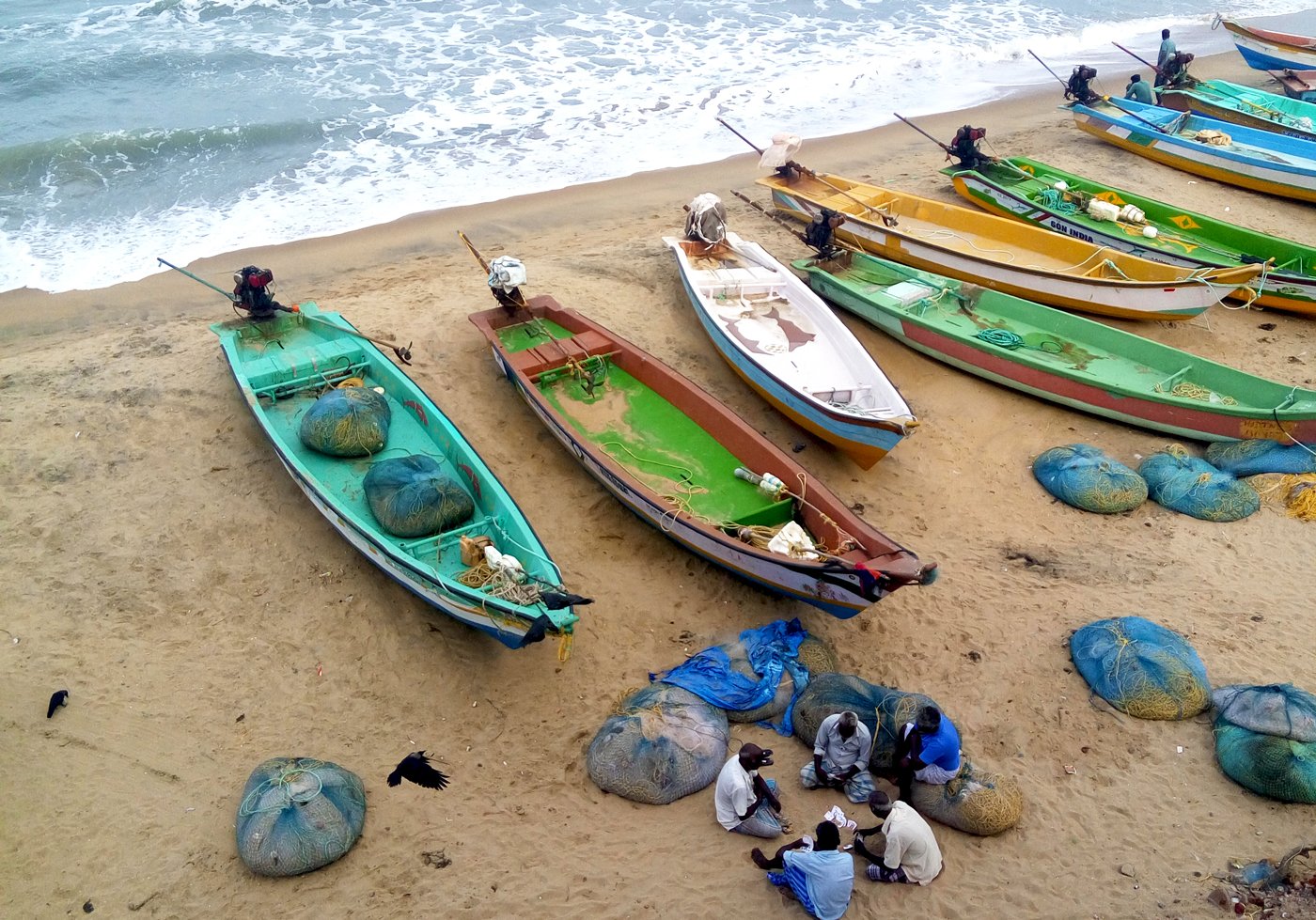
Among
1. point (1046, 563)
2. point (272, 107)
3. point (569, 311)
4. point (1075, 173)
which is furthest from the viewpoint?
point (272, 107)

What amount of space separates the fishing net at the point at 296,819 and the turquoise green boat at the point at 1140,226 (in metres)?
12.5

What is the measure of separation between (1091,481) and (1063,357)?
241cm

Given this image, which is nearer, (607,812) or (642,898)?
(642,898)

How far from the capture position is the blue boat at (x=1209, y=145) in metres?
15.8

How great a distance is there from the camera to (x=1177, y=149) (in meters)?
16.8

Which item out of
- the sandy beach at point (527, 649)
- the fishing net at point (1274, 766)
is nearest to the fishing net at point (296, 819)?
the sandy beach at point (527, 649)

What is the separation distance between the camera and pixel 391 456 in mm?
9148

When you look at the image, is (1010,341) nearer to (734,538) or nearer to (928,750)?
(734,538)

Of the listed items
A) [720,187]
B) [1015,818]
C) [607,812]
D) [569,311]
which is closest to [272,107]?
[720,187]

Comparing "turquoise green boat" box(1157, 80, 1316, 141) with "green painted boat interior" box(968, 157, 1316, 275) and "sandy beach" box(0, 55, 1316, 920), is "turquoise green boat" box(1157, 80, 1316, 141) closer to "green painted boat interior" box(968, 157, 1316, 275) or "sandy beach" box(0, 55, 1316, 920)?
"green painted boat interior" box(968, 157, 1316, 275)

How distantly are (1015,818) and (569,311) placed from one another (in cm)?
755

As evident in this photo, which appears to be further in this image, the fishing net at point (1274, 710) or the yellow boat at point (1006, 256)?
the yellow boat at point (1006, 256)

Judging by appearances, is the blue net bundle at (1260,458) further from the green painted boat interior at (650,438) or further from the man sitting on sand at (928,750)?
the man sitting on sand at (928,750)

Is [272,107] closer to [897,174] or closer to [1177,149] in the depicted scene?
[897,174]
